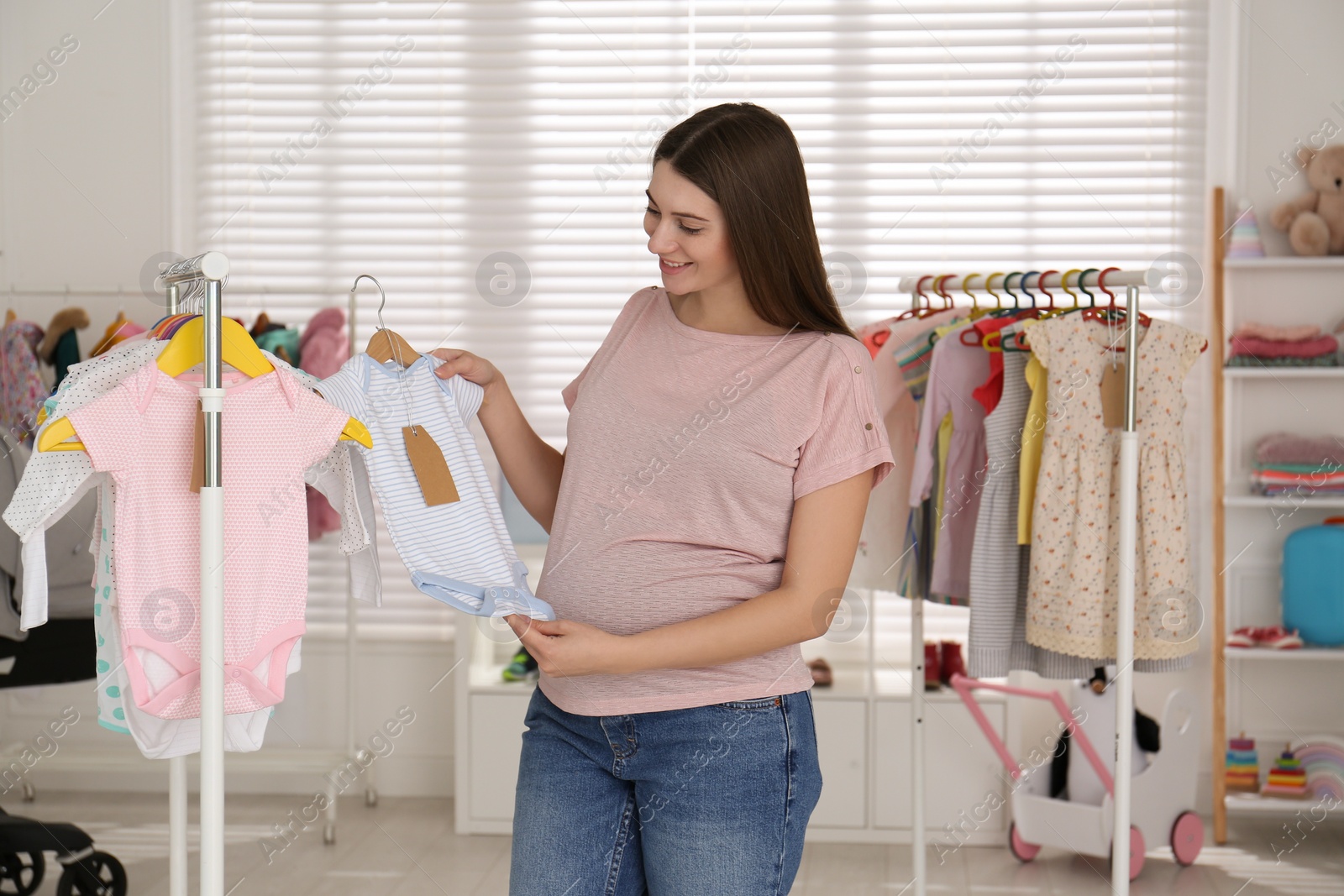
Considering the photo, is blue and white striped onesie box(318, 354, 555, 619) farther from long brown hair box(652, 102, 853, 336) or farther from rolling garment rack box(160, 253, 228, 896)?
long brown hair box(652, 102, 853, 336)

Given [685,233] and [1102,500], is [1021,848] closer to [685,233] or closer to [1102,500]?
[1102,500]

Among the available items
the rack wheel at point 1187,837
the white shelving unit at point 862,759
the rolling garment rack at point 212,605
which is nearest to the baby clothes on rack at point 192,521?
the rolling garment rack at point 212,605

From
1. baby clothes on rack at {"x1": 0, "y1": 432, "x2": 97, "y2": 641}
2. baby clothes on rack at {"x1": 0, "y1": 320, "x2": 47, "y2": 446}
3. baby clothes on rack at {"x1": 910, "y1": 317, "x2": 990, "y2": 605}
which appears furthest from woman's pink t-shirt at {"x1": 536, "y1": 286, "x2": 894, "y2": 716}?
baby clothes on rack at {"x1": 0, "y1": 320, "x2": 47, "y2": 446}

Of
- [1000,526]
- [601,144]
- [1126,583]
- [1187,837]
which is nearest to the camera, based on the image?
[1126,583]

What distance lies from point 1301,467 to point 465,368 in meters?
2.88

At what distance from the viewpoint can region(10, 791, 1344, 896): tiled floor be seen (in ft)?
10.4

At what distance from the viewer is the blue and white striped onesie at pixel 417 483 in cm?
168

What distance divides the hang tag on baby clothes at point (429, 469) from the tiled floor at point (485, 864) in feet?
6.00

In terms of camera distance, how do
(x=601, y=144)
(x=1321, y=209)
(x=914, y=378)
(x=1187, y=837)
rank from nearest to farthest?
(x=914, y=378)
(x=1187, y=837)
(x=1321, y=209)
(x=601, y=144)

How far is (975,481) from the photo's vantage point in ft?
8.48

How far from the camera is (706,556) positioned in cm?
147

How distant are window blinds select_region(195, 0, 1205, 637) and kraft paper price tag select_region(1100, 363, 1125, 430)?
1512 millimetres

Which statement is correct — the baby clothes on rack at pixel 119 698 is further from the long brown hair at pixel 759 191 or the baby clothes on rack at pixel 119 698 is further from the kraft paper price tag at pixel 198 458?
the long brown hair at pixel 759 191

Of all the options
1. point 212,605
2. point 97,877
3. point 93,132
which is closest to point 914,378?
point 212,605
